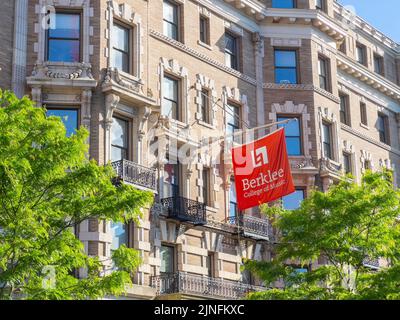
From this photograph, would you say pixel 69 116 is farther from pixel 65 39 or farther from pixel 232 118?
pixel 232 118

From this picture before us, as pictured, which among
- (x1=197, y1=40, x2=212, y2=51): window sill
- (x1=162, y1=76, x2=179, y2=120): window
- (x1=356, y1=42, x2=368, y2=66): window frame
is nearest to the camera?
(x1=162, y1=76, x2=179, y2=120): window

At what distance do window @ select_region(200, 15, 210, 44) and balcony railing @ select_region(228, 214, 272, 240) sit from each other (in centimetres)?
848

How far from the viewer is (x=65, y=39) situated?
30.2 metres

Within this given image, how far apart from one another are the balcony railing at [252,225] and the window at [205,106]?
4621 millimetres

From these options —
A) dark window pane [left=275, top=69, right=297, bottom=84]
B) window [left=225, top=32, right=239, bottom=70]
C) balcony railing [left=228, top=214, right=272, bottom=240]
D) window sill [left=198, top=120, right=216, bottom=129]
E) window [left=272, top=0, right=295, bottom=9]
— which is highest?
window [left=272, top=0, right=295, bottom=9]

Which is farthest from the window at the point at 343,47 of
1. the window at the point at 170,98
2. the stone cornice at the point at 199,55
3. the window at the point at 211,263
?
the window at the point at 211,263

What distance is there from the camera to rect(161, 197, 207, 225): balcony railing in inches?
1228

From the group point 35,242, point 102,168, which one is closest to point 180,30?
point 102,168

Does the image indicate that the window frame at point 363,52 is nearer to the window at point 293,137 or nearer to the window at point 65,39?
the window at point 293,137

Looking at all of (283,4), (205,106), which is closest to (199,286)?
(205,106)

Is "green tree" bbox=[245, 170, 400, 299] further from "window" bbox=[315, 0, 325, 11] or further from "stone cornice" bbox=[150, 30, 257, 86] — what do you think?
"window" bbox=[315, 0, 325, 11]

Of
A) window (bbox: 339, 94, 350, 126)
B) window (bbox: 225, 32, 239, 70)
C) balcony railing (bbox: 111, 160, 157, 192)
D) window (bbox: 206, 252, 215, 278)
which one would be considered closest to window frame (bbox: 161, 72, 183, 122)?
window (bbox: 225, 32, 239, 70)

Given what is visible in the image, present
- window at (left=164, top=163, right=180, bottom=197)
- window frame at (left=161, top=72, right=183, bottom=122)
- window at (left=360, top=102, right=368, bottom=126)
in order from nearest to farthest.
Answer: window at (left=164, top=163, right=180, bottom=197), window frame at (left=161, top=72, right=183, bottom=122), window at (left=360, top=102, right=368, bottom=126)

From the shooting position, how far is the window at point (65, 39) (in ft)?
98.3
